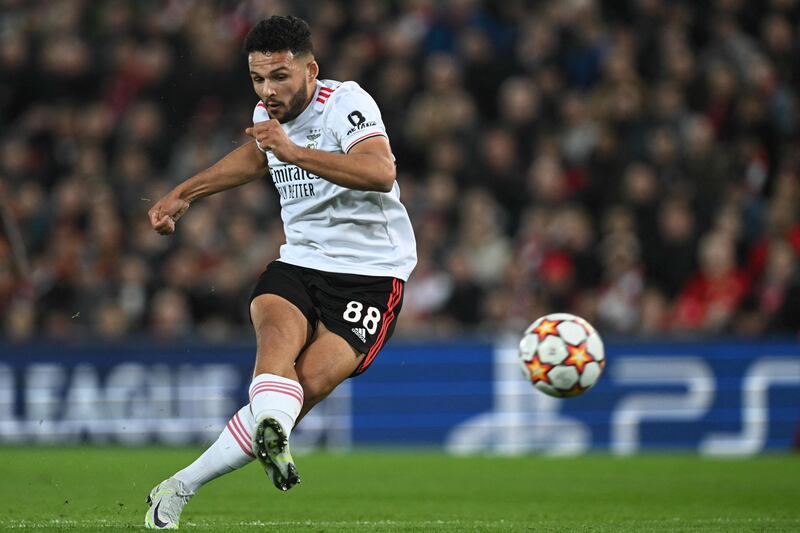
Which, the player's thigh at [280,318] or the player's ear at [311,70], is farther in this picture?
the player's ear at [311,70]

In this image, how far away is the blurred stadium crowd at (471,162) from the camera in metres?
14.3

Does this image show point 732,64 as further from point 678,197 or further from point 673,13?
point 678,197

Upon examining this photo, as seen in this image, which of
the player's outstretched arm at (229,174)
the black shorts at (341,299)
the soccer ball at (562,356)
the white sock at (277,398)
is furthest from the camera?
the soccer ball at (562,356)

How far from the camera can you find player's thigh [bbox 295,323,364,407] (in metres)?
6.36

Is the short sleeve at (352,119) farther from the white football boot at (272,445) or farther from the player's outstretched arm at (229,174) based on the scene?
the white football boot at (272,445)

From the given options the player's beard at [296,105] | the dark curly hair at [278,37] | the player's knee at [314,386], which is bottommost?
the player's knee at [314,386]

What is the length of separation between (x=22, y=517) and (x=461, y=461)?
225 inches

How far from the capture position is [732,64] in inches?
621

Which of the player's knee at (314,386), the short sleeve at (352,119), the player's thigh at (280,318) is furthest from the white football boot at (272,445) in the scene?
the short sleeve at (352,119)

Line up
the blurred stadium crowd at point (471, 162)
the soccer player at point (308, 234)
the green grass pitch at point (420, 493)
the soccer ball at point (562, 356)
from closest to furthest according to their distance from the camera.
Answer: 1. the soccer player at point (308, 234)
2. the green grass pitch at point (420, 493)
3. the soccer ball at point (562, 356)
4. the blurred stadium crowd at point (471, 162)

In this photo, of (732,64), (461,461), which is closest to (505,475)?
(461,461)

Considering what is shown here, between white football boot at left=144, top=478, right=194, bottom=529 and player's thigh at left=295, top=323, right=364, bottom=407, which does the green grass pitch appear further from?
player's thigh at left=295, top=323, right=364, bottom=407

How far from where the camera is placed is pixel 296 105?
6566mm

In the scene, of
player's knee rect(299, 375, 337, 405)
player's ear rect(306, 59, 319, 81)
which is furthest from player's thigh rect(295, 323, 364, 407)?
player's ear rect(306, 59, 319, 81)
